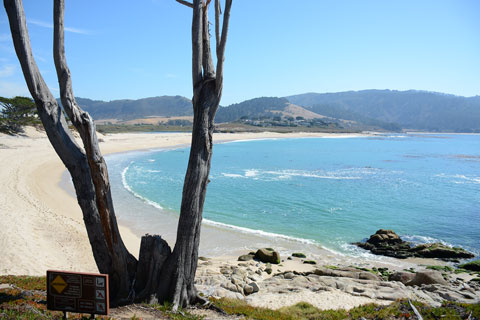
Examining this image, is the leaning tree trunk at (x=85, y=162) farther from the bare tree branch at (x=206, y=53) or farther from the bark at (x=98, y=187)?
the bare tree branch at (x=206, y=53)

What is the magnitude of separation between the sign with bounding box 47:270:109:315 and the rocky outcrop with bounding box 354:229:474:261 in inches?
476

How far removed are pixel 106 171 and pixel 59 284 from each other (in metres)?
1.73

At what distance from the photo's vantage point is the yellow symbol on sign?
13.7 ft

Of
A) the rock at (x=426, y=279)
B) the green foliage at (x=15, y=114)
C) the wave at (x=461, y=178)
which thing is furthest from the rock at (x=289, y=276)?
the green foliage at (x=15, y=114)

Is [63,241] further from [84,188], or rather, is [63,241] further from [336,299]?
[336,299]

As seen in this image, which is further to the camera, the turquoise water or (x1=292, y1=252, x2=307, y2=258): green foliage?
the turquoise water

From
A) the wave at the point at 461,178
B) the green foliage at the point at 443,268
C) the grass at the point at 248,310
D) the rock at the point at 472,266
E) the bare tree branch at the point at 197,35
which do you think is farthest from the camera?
the wave at the point at 461,178

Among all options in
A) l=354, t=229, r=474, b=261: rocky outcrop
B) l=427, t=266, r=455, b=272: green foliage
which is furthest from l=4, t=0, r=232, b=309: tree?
l=354, t=229, r=474, b=261: rocky outcrop

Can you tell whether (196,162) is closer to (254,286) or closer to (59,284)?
(59,284)

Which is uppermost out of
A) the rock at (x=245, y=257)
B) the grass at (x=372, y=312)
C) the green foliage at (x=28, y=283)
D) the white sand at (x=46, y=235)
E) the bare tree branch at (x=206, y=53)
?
the bare tree branch at (x=206, y=53)

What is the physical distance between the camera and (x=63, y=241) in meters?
11.5

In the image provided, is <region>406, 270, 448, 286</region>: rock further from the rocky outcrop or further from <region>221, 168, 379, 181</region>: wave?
<region>221, 168, 379, 181</region>: wave

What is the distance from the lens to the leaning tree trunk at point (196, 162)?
548cm

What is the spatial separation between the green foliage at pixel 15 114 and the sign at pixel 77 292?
4453 cm
